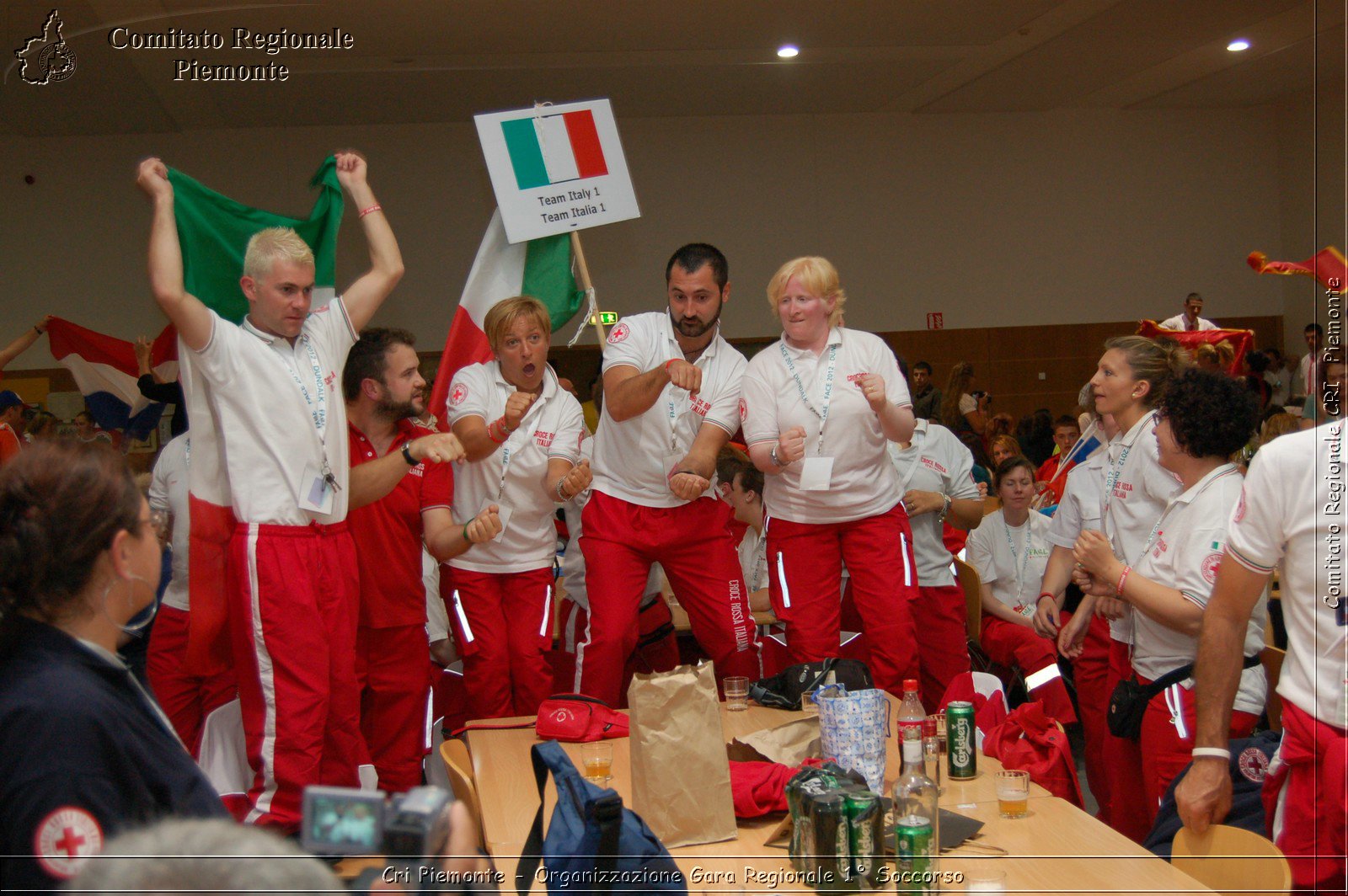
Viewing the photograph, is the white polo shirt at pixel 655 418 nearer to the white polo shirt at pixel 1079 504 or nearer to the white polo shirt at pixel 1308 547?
the white polo shirt at pixel 1079 504

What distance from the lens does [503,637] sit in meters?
3.96

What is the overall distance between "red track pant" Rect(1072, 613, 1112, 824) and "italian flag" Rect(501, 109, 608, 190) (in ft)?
10.5

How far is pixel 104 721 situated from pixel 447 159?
1118 centimetres

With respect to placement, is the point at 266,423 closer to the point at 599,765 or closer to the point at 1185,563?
the point at 599,765

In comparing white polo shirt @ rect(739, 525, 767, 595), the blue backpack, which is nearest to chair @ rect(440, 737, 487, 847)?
the blue backpack

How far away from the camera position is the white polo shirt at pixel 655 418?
13.2 ft

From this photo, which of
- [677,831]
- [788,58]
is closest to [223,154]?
[788,58]

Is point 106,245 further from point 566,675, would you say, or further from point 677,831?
point 677,831

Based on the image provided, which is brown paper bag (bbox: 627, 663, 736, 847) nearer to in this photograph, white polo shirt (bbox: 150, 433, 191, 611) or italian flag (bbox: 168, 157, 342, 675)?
italian flag (bbox: 168, 157, 342, 675)

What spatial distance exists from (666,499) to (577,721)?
4.28 feet

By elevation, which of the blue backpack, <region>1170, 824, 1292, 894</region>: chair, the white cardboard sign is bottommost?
<region>1170, 824, 1292, 894</region>: chair

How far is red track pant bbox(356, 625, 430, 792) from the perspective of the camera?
3.84m

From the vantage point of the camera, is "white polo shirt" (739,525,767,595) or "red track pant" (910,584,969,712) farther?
"white polo shirt" (739,525,767,595)

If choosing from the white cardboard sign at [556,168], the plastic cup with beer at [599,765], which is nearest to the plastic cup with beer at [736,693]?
the plastic cup with beer at [599,765]
